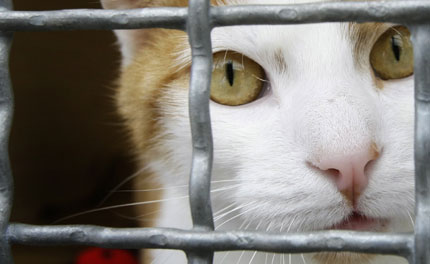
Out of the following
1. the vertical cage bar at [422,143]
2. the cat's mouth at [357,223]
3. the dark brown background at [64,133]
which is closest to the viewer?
the vertical cage bar at [422,143]

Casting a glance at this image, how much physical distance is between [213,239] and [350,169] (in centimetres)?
25

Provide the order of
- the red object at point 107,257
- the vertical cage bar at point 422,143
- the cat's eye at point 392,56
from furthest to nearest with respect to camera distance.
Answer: the red object at point 107,257 → the cat's eye at point 392,56 → the vertical cage bar at point 422,143

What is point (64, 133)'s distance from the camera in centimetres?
273

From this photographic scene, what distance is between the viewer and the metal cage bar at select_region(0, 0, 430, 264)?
1.85 ft

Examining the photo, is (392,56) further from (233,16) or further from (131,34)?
(131,34)

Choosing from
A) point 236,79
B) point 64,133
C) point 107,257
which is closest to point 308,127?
point 236,79

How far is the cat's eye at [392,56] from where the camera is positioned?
889mm

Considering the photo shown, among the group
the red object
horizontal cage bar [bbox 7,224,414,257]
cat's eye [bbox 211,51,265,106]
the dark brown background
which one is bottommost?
the red object

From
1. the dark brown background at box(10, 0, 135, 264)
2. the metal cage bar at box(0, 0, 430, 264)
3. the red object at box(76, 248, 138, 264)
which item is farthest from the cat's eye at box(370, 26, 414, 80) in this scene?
the dark brown background at box(10, 0, 135, 264)

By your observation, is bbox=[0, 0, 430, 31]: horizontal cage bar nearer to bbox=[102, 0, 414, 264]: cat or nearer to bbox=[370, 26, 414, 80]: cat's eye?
bbox=[102, 0, 414, 264]: cat

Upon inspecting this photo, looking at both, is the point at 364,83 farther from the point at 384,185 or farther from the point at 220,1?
the point at 220,1

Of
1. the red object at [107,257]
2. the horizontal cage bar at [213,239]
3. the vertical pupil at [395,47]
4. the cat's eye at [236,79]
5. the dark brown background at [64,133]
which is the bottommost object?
the red object at [107,257]

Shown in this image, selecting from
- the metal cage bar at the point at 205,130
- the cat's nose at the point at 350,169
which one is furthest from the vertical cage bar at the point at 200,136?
the cat's nose at the point at 350,169

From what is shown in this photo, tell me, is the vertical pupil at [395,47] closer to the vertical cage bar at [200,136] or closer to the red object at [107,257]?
the vertical cage bar at [200,136]
